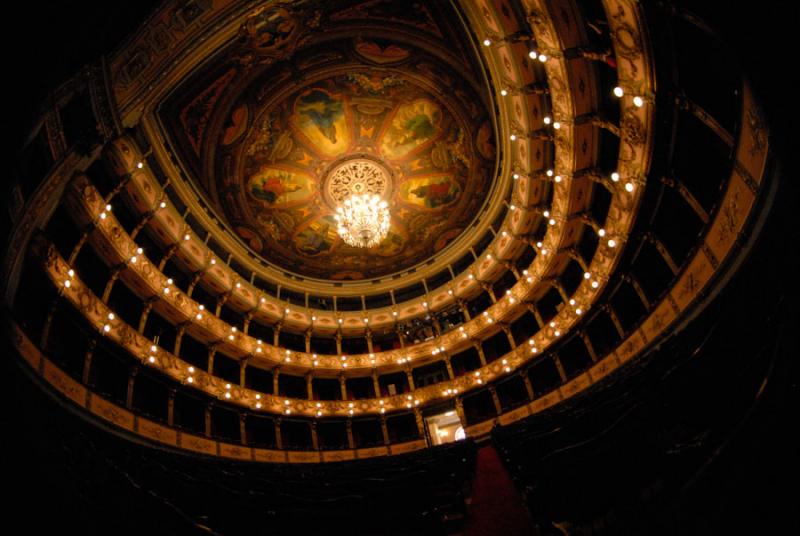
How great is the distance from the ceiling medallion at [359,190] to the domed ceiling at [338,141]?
0.22 feet

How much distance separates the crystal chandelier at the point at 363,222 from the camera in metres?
15.6

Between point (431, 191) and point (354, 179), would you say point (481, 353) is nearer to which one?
point (431, 191)

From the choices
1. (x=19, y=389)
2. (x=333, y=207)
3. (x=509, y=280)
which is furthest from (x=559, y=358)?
(x=19, y=389)

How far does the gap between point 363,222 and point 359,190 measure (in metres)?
4.00

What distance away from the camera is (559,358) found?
15.8 meters

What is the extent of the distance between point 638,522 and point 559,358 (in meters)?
14.1

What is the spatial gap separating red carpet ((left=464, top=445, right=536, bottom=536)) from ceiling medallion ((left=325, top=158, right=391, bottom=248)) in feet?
34.8

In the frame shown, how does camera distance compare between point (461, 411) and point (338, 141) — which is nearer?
point (461, 411)

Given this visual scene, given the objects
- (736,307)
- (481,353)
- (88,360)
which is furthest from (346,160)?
(736,307)

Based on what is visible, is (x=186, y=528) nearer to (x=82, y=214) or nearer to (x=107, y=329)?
(x=107, y=329)

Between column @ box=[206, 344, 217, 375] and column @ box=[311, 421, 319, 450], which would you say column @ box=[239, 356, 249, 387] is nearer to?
column @ box=[206, 344, 217, 375]

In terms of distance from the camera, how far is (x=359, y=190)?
62.9 feet

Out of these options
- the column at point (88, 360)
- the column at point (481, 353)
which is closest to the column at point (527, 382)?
the column at point (481, 353)

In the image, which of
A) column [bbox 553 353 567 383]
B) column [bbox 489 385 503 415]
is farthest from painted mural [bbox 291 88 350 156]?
column [bbox 553 353 567 383]
